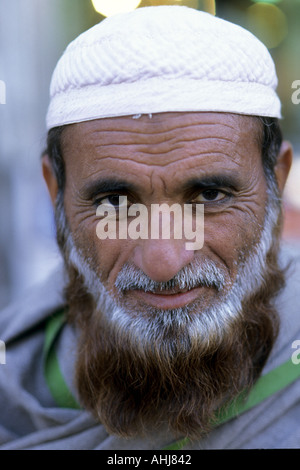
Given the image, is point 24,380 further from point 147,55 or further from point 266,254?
point 147,55

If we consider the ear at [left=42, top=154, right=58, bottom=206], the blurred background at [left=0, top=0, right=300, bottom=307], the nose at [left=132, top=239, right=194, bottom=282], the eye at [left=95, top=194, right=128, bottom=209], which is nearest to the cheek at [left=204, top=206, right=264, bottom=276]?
the nose at [left=132, top=239, right=194, bottom=282]

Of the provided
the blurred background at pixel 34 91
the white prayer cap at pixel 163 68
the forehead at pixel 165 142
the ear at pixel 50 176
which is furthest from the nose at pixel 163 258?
the blurred background at pixel 34 91

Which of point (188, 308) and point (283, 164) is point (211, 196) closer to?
point (188, 308)

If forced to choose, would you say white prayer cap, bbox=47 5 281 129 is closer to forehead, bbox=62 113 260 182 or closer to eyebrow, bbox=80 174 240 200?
forehead, bbox=62 113 260 182

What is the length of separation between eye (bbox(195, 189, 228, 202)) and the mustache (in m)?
0.19

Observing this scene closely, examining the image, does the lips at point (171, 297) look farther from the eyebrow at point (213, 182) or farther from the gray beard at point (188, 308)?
the eyebrow at point (213, 182)

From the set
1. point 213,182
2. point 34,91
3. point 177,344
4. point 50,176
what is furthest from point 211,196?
point 34,91

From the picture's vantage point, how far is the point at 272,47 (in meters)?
4.69

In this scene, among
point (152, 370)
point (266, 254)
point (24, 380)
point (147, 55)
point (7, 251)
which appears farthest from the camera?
point (7, 251)

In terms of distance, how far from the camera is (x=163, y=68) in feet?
4.64

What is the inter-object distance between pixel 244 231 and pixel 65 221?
0.64 meters

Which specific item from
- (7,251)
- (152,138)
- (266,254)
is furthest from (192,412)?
(7,251)

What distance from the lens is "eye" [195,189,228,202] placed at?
1498 millimetres

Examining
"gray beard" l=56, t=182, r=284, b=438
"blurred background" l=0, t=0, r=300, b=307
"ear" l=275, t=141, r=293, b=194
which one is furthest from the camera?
"blurred background" l=0, t=0, r=300, b=307
